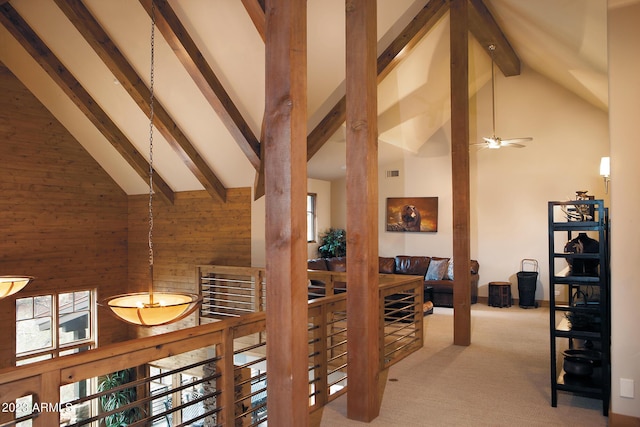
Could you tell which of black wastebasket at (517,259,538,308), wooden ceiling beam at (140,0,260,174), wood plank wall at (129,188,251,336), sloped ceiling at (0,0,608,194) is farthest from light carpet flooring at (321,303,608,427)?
wood plank wall at (129,188,251,336)

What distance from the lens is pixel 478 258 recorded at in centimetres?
921

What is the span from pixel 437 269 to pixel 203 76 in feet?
18.2

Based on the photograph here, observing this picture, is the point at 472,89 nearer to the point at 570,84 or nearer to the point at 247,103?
the point at 570,84

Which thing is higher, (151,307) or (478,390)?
(151,307)

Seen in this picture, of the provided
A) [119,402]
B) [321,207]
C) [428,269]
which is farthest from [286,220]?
[321,207]

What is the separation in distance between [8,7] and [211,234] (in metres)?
4.46

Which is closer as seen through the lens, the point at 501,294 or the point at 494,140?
the point at 494,140

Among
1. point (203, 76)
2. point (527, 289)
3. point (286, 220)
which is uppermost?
point (203, 76)

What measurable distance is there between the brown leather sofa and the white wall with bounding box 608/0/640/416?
4.86 m

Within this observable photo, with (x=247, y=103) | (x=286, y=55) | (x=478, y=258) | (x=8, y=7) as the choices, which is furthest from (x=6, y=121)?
(x=478, y=258)

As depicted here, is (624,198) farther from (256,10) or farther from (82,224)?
(82,224)

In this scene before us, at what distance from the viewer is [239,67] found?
233 inches

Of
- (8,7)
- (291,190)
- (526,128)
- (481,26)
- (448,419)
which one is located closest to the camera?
(291,190)

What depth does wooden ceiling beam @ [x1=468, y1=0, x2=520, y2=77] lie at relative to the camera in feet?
20.5
